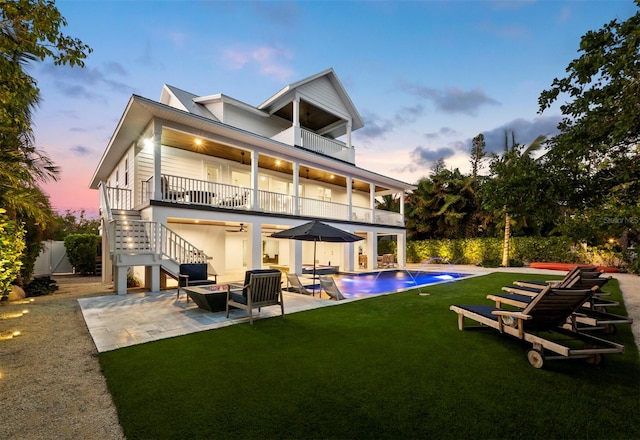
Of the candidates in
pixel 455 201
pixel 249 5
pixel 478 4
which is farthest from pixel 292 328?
pixel 455 201

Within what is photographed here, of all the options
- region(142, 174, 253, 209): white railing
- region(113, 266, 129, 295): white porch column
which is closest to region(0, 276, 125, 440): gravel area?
region(113, 266, 129, 295): white porch column

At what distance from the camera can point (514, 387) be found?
314cm

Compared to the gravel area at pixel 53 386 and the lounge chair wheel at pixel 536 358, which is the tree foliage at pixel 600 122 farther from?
the gravel area at pixel 53 386

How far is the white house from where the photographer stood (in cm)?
1016

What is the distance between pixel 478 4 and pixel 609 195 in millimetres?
9592

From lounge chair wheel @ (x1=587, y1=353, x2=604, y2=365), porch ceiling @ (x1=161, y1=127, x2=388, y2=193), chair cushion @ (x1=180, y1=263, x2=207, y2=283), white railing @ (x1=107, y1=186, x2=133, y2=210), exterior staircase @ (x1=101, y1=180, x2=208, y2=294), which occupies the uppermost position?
porch ceiling @ (x1=161, y1=127, x2=388, y2=193)

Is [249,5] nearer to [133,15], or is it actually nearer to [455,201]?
[133,15]

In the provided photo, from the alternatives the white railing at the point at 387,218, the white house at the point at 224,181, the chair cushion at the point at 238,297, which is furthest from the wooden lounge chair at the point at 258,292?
the white railing at the point at 387,218

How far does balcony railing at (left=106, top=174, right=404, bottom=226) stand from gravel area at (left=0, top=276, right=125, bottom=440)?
6.09 m

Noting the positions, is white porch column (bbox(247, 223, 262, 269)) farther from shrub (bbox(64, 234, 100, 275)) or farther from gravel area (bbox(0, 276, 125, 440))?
shrub (bbox(64, 234, 100, 275))

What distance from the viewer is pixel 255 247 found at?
42.3 feet

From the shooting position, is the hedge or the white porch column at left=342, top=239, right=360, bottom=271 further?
the hedge

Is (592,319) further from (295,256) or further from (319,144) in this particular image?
(319,144)

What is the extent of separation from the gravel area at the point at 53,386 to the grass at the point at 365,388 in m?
0.17
